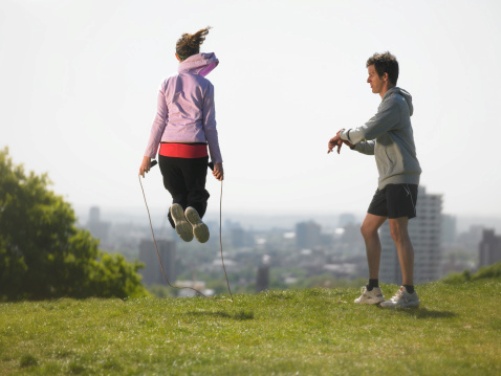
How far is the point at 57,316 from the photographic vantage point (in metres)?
13.0

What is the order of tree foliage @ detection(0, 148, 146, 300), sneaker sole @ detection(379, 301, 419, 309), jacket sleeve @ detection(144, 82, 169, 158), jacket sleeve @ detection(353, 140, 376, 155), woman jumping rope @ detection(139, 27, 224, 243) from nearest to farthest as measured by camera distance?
1. woman jumping rope @ detection(139, 27, 224, 243)
2. jacket sleeve @ detection(144, 82, 169, 158)
3. jacket sleeve @ detection(353, 140, 376, 155)
4. sneaker sole @ detection(379, 301, 419, 309)
5. tree foliage @ detection(0, 148, 146, 300)

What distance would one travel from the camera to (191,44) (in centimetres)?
1206

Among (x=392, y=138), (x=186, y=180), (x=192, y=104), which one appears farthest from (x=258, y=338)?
(x=392, y=138)

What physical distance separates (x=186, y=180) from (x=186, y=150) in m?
0.43

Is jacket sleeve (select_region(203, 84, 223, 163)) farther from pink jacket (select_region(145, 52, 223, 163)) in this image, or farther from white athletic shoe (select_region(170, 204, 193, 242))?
white athletic shoe (select_region(170, 204, 193, 242))

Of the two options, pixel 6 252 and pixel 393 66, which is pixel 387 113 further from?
pixel 6 252

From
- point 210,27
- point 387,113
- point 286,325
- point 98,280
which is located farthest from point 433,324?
point 98,280

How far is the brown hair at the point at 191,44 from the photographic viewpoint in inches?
475

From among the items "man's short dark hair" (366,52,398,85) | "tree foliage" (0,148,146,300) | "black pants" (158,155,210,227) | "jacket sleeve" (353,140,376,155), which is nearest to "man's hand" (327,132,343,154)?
"jacket sleeve" (353,140,376,155)

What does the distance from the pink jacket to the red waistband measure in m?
0.07

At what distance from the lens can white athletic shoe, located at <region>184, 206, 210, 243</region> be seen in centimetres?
1171

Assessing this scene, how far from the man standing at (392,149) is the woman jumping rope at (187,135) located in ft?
5.53

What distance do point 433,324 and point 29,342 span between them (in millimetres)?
5029

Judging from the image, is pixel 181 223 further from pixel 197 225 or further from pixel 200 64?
pixel 200 64
